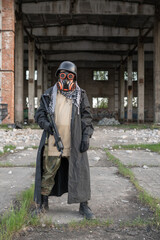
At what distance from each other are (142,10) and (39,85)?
12.2 metres

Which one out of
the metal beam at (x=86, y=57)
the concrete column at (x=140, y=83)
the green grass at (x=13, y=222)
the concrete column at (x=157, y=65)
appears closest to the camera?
the green grass at (x=13, y=222)

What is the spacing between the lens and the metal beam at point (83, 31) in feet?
61.1

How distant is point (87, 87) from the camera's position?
96.8ft

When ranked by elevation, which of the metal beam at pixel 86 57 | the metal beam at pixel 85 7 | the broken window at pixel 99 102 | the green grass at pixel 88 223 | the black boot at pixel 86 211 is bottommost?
the green grass at pixel 88 223

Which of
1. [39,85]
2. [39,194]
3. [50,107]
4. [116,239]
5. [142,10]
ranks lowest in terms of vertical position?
[116,239]

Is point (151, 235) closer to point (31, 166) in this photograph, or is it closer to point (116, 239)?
point (116, 239)

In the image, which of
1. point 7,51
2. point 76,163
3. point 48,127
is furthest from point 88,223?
point 7,51

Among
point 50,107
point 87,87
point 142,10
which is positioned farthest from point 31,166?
point 87,87

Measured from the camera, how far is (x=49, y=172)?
247 cm

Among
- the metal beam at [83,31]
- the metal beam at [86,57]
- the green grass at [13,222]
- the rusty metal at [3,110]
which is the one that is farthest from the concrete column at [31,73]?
the green grass at [13,222]

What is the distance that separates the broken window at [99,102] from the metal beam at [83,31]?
11.5 meters

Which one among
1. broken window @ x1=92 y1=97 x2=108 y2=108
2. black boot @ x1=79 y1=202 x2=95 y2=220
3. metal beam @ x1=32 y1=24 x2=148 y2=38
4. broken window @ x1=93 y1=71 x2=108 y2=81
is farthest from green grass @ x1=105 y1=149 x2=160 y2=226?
broken window @ x1=93 y1=71 x2=108 y2=81

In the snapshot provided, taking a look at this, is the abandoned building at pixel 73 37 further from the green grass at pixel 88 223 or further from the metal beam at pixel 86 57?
the green grass at pixel 88 223

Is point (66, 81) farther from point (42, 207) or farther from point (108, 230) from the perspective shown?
point (108, 230)
